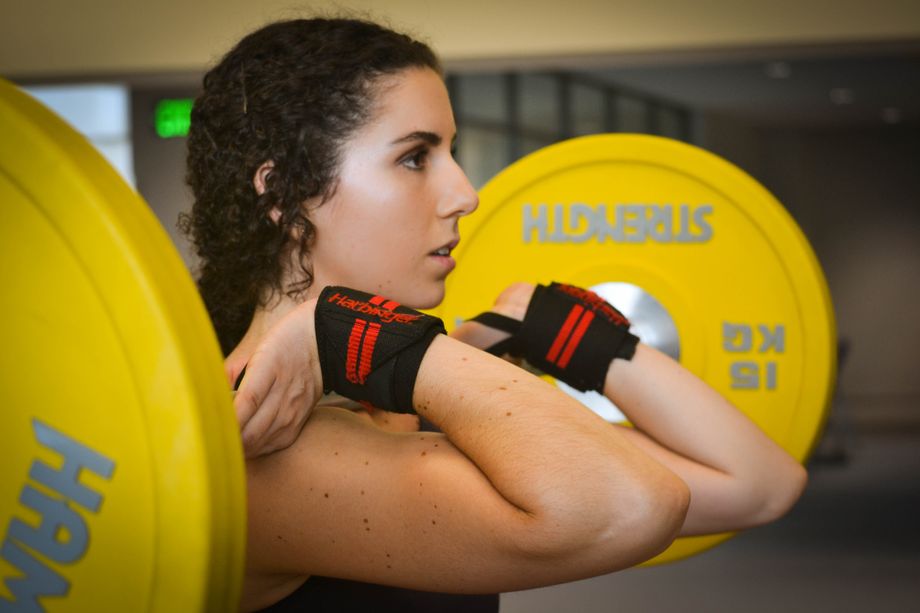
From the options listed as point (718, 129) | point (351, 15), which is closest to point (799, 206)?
point (718, 129)

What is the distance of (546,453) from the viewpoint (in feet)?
2.76

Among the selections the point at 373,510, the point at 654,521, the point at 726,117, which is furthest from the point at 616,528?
the point at 726,117

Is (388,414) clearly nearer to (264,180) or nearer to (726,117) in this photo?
(264,180)

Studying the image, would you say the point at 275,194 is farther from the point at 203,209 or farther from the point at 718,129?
the point at 718,129

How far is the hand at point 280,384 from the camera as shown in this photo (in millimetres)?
865

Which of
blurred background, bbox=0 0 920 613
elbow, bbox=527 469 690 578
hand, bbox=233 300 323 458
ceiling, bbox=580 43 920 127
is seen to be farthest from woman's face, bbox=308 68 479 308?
ceiling, bbox=580 43 920 127

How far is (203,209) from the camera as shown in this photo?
1.28 metres

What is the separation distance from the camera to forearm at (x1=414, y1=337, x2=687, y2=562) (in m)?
0.83

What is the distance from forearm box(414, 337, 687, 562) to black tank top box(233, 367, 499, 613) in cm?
30

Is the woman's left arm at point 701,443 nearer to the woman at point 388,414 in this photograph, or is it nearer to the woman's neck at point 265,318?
the woman at point 388,414

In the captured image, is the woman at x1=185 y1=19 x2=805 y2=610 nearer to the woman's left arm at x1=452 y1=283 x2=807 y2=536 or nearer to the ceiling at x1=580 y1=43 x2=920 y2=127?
the woman's left arm at x1=452 y1=283 x2=807 y2=536

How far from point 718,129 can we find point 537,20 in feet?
2.75

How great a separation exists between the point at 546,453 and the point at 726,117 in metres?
3.46

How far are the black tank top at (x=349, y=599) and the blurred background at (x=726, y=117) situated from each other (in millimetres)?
2575
